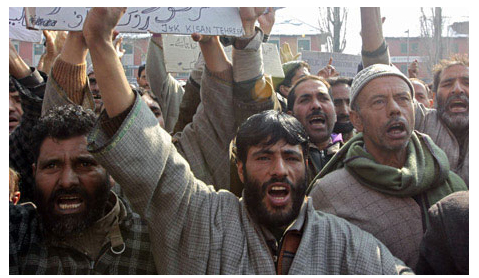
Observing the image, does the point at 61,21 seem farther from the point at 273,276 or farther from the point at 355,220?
the point at 355,220

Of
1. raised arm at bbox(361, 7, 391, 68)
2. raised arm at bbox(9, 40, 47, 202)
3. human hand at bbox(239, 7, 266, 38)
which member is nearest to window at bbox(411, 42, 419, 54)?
raised arm at bbox(361, 7, 391, 68)

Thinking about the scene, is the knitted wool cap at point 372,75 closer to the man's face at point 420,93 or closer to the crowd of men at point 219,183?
the crowd of men at point 219,183

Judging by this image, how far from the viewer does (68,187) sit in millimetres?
2174

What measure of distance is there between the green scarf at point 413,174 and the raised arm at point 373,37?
0.80 meters

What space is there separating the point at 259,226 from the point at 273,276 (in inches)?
10.3

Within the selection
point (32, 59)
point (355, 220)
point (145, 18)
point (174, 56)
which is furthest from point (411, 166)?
point (32, 59)

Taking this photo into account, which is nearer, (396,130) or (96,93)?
(396,130)

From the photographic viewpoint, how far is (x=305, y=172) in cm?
224

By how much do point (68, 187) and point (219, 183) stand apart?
0.91 metres

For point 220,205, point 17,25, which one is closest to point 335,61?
point 17,25

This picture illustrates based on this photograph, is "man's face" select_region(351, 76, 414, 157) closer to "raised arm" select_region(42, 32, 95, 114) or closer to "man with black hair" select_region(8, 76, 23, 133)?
"raised arm" select_region(42, 32, 95, 114)

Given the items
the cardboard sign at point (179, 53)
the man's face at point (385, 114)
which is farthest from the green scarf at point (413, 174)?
the cardboard sign at point (179, 53)

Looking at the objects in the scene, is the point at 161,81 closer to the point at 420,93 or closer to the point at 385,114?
the point at 385,114

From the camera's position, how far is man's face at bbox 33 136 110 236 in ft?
7.13
